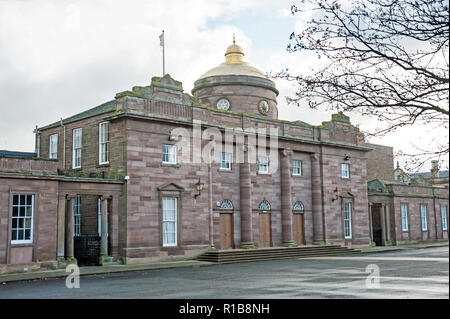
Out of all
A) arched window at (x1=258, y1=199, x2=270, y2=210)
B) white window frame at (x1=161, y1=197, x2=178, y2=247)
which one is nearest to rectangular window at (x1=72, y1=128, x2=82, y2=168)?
white window frame at (x1=161, y1=197, x2=178, y2=247)

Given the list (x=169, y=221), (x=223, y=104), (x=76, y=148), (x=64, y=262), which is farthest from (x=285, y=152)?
(x=64, y=262)

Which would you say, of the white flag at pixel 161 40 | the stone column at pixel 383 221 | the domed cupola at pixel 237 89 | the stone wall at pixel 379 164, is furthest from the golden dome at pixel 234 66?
the stone wall at pixel 379 164

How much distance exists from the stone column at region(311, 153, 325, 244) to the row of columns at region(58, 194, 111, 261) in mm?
15592

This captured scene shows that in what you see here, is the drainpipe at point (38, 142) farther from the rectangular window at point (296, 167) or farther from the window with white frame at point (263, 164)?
the rectangular window at point (296, 167)

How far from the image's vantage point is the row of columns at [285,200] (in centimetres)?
3117

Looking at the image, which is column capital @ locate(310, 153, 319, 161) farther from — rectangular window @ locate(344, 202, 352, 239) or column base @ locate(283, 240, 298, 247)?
column base @ locate(283, 240, 298, 247)

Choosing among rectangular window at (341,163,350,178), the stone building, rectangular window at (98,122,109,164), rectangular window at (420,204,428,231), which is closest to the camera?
the stone building

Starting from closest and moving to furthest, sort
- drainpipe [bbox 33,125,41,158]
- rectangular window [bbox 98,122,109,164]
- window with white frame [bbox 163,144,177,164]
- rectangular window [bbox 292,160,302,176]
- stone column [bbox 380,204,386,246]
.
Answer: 1. rectangular window [bbox 98,122,109,164]
2. window with white frame [bbox 163,144,177,164]
3. drainpipe [bbox 33,125,41,158]
4. rectangular window [bbox 292,160,302,176]
5. stone column [bbox 380,204,386,246]

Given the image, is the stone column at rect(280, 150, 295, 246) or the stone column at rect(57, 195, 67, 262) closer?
the stone column at rect(57, 195, 67, 262)

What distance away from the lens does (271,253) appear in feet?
98.7

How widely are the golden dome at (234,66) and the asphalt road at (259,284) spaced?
1997 centimetres

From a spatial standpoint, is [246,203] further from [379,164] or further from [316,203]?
[379,164]

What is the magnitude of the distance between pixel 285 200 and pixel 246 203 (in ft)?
11.5

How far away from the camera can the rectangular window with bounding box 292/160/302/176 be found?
3500 cm
